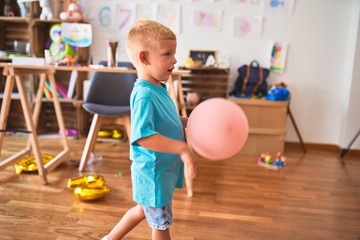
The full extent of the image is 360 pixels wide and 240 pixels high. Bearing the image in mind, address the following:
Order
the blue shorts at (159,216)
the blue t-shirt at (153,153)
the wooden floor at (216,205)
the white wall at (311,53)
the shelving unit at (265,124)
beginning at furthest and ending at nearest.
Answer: the white wall at (311,53) → the shelving unit at (265,124) → the wooden floor at (216,205) → the blue shorts at (159,216) → the blue t-shirt at (153,153)

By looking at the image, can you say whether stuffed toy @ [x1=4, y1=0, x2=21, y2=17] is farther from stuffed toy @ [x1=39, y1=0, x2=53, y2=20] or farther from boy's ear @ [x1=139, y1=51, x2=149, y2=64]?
boy's ear @ [x1=139, y1=51, x2=149, y2=64]

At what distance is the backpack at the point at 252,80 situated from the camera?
3541mm

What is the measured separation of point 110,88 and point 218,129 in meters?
2.01

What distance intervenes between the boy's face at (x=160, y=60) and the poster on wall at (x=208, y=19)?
8.60 ft

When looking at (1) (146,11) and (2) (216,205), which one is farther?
(1) (146,11)

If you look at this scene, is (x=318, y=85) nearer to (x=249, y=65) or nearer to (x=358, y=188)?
(x=249, y=65)

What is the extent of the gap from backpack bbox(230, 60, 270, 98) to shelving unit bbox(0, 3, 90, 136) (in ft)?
5.49

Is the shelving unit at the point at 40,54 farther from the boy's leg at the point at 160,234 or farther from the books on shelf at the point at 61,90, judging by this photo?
the boy's leg at the point at 160,234

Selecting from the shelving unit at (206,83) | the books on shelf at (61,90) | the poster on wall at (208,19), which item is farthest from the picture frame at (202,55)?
the books on shelf at (61,90)

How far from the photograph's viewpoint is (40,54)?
3709mm

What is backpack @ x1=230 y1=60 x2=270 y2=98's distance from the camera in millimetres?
3541

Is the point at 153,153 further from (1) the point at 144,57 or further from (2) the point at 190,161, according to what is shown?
(1) the point at 144,57

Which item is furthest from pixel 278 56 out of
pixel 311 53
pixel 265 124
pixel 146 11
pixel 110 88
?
pixel 110 88

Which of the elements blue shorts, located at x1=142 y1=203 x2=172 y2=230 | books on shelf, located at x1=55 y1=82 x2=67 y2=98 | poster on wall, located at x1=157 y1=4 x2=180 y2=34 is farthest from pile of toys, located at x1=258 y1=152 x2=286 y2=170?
books on shelf, located at x1=55 y1=82 x2=67 y2=98
